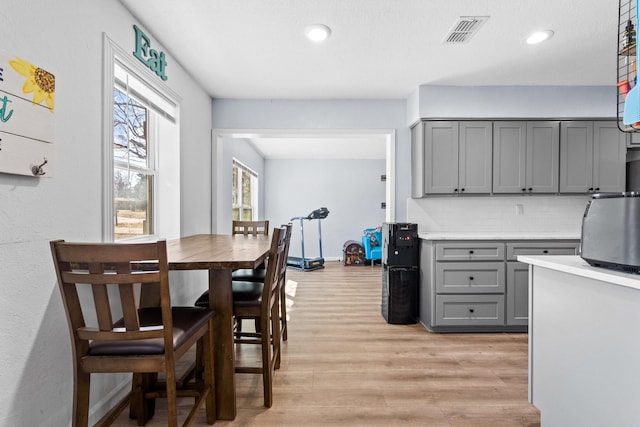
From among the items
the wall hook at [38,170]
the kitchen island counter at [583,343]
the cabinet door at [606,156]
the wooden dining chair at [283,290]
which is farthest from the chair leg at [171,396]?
the cabinet door at [606,156]

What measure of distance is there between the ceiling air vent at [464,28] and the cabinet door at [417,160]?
1.05 m

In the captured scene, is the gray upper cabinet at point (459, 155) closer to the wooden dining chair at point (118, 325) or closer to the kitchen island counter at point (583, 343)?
the kitchen island counter at point (583, 343)

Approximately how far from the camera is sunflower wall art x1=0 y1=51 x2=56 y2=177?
1249 millimetres

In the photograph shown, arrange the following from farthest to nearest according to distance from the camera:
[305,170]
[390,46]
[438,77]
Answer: [305,170], [438,77], [390,46]

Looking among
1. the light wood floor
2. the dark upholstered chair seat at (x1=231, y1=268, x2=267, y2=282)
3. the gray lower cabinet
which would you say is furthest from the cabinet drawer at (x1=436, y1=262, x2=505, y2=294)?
the dark upholstered chair seat at (x1=231, y1=268, x2=267, y2=282)

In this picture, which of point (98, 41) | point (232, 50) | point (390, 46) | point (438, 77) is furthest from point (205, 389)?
point (438, 77)

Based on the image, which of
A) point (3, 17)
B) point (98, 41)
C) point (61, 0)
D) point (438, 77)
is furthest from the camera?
point (438, 77)

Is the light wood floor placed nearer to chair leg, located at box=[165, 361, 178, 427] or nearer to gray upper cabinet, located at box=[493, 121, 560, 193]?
chair leg, located at box=[165, 361, 178, 427]

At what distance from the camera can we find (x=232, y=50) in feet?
8.95

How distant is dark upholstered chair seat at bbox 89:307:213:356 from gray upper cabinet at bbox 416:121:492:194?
2.75m

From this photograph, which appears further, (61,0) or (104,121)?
(104,121)

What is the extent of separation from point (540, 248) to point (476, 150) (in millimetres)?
1167

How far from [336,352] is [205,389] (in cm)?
126

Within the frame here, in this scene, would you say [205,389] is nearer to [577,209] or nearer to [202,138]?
[202,138]
